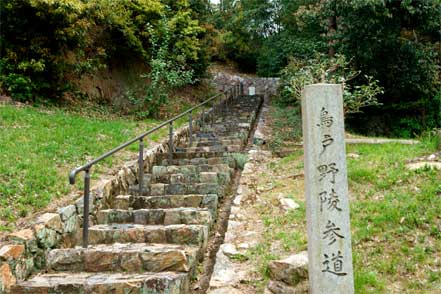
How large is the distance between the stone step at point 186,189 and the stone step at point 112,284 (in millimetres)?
2121

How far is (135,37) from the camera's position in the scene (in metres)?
11.8

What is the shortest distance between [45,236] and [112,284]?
48.0 inches

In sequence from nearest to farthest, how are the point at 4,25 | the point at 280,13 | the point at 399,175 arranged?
the point at 399,175
the point at 4,25
the point at 280,13

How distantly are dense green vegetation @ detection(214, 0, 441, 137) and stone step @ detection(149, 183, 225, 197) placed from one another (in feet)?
10.3

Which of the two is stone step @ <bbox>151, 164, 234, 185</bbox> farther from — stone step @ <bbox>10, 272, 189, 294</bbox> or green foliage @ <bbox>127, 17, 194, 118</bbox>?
green foliage @ <bbox>127, 17, 194, 118</bbox>

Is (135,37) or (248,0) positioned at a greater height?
(248,0)

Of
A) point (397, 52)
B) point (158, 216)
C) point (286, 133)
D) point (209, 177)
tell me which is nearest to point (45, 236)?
point (158, 216)

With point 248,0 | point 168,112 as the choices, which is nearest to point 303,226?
point 168,112

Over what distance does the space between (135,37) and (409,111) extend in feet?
29.0

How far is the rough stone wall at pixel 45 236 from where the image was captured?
11.3 feet

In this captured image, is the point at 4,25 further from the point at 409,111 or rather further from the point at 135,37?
the point at 409,111

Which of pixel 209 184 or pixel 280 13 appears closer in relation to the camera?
pixel 209 184

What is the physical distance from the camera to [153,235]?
405 centimetres

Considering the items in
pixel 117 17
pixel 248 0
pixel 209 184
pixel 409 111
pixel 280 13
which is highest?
pixel 248 0
